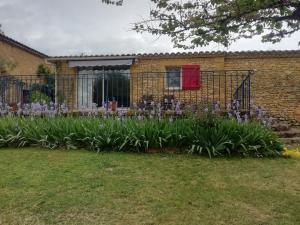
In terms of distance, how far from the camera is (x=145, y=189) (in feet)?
19.0

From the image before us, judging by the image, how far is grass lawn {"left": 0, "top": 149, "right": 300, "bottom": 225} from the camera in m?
4.82

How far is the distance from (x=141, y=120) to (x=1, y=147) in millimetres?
3020

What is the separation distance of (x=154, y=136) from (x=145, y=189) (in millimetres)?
2680

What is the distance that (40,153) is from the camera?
26.6 feet

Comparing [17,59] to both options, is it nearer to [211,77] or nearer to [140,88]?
[140,88]

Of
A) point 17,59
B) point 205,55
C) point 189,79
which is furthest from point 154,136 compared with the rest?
point 17,59

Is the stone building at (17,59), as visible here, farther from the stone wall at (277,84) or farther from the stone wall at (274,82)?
the stone wall at (277,84)

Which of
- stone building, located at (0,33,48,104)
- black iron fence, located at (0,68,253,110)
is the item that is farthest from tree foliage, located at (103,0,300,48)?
stone building, located at (0,33,48,104)

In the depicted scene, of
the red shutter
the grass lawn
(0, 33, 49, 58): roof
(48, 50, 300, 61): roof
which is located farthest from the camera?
(0, 33, 49, 58): roof

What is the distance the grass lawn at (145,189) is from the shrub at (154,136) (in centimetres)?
39

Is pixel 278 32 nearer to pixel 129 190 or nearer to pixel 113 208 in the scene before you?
pixel 129 190

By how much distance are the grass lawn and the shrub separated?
1.27 ft

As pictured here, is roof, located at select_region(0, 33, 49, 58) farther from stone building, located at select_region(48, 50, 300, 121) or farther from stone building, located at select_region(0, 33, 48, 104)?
stone building, located at select_region(48, 50, 300, 121)

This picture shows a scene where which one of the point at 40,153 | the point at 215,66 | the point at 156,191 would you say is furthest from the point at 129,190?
the point at 215,66
